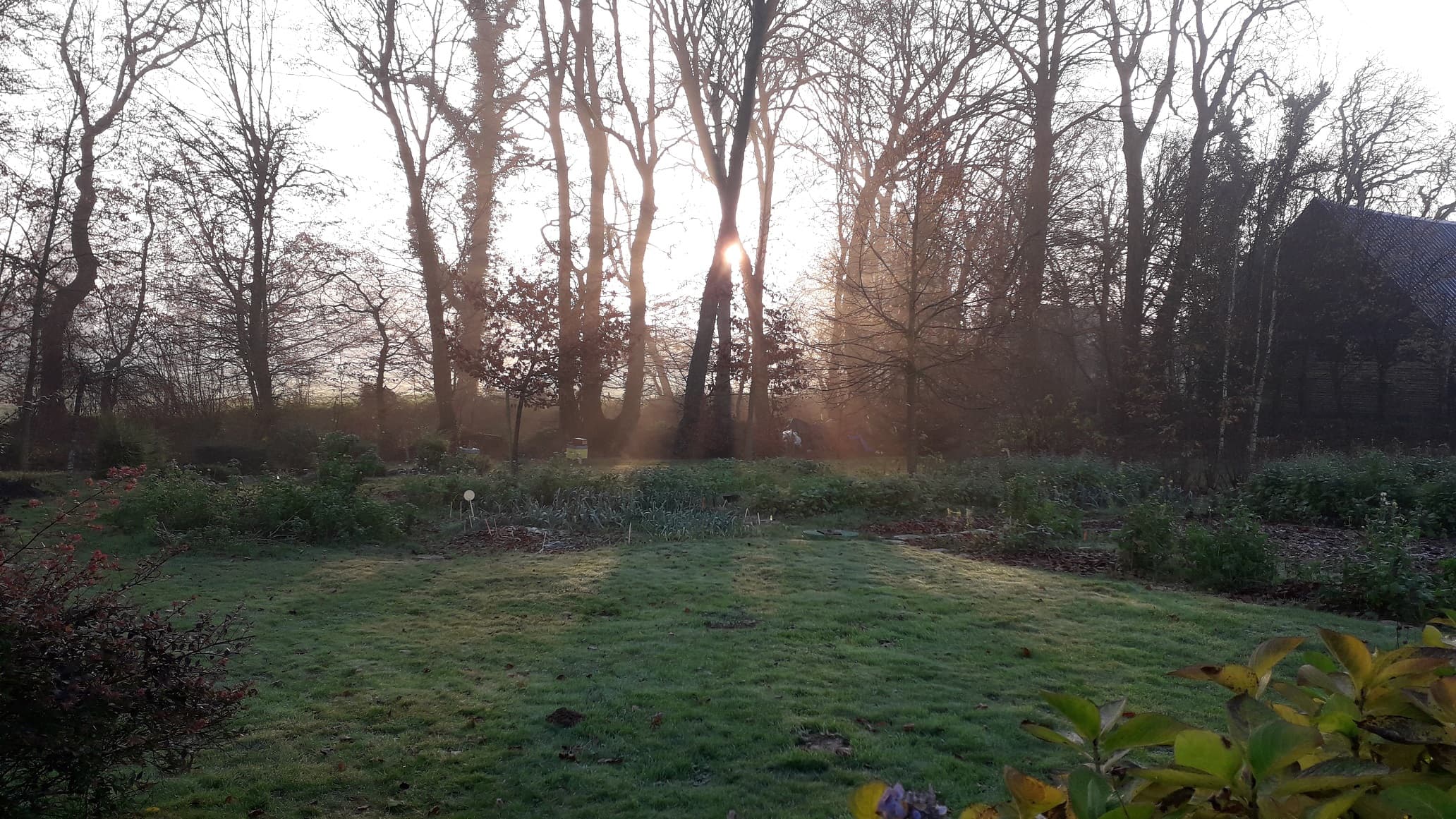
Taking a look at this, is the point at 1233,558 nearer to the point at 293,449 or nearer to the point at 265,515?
the point at 265,515

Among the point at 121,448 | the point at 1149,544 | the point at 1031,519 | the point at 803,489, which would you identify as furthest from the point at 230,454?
the point at 1149,544

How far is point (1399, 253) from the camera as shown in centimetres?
1961

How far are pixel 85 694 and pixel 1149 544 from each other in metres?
7.37

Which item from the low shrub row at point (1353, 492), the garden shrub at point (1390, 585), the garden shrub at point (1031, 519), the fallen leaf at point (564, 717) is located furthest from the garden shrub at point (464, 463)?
the garden shrub at point (1390, 585)

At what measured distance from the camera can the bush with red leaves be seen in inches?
97.1

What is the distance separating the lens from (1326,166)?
1820 centimetres

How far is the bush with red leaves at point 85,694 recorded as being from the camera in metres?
2.47

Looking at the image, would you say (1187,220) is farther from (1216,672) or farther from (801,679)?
(1216,672)

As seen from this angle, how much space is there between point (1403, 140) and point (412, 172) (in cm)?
2552

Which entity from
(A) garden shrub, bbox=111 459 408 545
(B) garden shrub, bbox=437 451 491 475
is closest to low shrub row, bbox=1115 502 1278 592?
(A) garden shrub, bbox=111 459 408 545

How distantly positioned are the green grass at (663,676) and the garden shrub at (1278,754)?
7.88ft

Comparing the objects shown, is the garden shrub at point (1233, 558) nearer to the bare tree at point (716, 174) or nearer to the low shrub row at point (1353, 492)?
the low shrub row at point (1353, 492)

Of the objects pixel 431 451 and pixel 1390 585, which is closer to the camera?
pixel 1390 585

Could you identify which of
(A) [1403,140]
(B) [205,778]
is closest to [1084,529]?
(B) [205,778]
